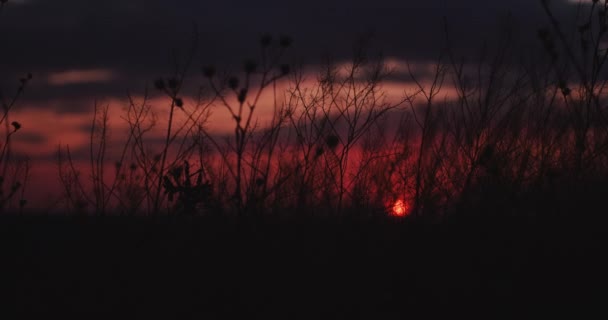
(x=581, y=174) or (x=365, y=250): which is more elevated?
(x=581, y=174)

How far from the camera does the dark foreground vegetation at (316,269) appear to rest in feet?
10.9

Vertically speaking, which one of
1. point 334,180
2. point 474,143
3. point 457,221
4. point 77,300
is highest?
point 474,143

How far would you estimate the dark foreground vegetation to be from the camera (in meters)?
3.31

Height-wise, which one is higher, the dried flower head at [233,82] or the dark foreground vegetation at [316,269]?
the dried flower head at [233,82]

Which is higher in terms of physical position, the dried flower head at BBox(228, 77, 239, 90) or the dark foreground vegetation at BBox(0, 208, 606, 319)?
the dried flower head at BBox(228, 77, 239, 90)

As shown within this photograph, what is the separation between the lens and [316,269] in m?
3.71

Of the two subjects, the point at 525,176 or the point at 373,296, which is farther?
the point at 525,176

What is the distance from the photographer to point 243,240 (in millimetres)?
3939

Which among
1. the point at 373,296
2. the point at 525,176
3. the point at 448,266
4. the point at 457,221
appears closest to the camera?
the point at 373,296

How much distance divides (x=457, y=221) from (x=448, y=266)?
0.94m

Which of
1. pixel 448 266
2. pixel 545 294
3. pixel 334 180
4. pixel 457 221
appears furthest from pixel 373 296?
pixel 334 180

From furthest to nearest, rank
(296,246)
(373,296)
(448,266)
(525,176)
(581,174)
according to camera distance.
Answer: (525,176) < (581,174) < (296,246) < (448,266) < (373,296)

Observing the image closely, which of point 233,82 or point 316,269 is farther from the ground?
point 233,82

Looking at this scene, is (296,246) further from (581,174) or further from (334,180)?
(581,174)
